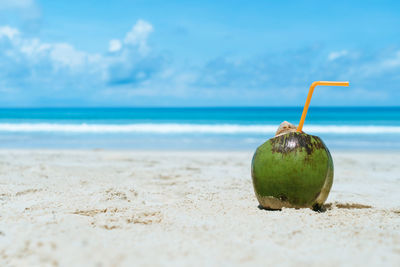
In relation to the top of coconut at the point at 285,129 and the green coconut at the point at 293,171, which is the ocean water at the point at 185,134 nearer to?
the top of coconut at the point at 285,129

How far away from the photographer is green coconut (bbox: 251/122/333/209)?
11.4ft

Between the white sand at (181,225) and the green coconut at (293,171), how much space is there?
0.45 feet

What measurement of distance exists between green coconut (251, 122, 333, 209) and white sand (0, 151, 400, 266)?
0.45 feet

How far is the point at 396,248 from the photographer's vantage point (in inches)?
97.0

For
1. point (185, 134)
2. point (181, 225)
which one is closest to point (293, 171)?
point (181, 225)

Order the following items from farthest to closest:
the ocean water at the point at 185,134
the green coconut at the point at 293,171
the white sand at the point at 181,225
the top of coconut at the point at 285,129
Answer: the ocean water at the point at 185,134 < the top of coconut at the point at 285,129 < the green coconut at the point at 293,171 < the white sand at the point at 181,225

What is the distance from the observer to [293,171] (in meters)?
3.46

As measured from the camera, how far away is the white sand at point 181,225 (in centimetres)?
237

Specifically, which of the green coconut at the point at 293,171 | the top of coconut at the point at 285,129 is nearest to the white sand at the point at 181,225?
the green coconut at the point at 293,171

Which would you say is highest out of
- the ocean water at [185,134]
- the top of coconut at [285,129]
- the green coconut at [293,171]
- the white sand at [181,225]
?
the top of coconut at [285,129]

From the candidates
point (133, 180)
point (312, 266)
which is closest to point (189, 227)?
point (312, 266)

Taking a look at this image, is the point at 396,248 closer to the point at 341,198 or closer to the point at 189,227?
the point at 189,227

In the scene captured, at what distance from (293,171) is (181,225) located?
3.66ft

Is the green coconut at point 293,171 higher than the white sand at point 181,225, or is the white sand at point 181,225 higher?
the green coconut at point 293,171
